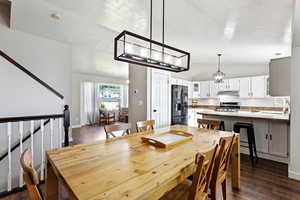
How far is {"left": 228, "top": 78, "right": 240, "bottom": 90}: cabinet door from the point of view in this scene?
6.07 m

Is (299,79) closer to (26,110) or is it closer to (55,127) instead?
(55,127)

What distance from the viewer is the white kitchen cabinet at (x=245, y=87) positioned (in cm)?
581

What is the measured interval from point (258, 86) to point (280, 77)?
3123 mm

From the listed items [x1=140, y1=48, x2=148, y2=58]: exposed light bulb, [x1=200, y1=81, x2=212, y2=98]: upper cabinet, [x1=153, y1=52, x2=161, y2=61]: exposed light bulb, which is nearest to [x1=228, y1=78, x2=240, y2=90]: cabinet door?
[x1=200, y1=81, x2=212, y2=98]: upper cabinet

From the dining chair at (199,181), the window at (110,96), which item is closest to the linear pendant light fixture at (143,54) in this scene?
the dining chair at (199,181)

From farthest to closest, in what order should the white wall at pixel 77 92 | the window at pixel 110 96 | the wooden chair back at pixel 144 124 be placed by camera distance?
the window at pixel 110 96
the white wall at pixel 77 92
the wooden chair back at pixel 144 124

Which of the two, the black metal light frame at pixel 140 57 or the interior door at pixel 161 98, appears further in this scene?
the interior door at pixel 161 98

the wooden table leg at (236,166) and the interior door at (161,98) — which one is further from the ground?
the interior door at (161,98)

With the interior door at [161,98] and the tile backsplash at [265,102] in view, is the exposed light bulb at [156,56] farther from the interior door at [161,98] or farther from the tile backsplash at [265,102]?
the tile backsplash at [265,102]

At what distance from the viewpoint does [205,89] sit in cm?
701

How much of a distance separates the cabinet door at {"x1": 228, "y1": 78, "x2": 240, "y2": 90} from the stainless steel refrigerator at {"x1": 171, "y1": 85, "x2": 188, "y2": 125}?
1.88 metres

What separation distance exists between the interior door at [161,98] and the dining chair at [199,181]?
3060 millimetres

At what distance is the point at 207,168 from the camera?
48.3 inches

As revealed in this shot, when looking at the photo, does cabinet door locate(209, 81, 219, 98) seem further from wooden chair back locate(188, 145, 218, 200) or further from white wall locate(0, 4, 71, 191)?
wooden chair back locate(188, 145, 218, 200)
